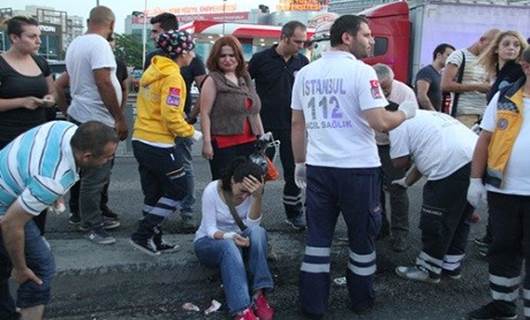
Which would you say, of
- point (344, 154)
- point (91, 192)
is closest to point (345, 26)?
point (344, 154)

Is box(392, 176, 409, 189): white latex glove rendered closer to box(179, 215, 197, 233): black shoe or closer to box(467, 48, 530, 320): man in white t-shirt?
box(467, 48, 530, 320): man in white t-shirt

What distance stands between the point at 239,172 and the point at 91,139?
129 cm

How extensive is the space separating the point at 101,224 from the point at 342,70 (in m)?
2.39

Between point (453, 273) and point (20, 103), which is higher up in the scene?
point (20, 103)

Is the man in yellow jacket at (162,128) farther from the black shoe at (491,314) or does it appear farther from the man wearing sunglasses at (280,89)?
the black shoe at (491,314)

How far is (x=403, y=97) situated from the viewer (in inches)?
177

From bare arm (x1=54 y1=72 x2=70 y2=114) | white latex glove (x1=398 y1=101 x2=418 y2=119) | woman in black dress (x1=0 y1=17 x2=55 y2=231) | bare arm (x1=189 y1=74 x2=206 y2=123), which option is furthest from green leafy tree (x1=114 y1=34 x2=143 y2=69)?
white latex glove (x1=398 y1=101 x2=418 y2=119)

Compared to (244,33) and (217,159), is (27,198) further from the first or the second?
(244,33)

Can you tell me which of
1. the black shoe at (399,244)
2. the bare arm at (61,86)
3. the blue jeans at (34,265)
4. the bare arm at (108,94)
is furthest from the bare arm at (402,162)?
A: the bare arm at (61,86)

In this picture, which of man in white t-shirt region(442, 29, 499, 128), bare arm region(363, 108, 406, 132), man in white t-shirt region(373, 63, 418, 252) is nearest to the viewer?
bare arm region(363, 108, 406, 132)

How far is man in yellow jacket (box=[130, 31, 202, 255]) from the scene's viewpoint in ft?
13.0

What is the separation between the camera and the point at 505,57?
427cm

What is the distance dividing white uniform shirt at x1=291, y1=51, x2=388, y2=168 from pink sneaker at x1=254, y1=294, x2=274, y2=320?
0.91 meters

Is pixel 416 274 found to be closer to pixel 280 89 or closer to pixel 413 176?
pixel 413 176
